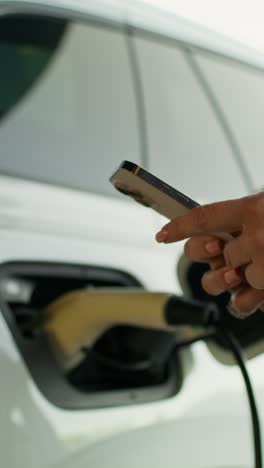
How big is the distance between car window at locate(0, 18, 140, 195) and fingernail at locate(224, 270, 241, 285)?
22.7 inches

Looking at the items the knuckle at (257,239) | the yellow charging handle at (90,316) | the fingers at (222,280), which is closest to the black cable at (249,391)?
the yellow charging handle at (90,316)

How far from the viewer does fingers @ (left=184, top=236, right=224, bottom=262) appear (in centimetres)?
63

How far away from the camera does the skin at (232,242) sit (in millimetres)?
574

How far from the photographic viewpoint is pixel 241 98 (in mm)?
1617

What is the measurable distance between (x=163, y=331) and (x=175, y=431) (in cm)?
13

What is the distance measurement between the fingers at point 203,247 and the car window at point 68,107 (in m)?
0.55

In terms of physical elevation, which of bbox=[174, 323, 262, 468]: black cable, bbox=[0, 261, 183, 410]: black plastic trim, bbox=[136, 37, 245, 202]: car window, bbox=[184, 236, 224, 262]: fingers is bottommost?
bbox=[0, 261, 183, 410]: black plastic trim

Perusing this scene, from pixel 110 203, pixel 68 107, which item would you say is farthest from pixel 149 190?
pixel 68 107

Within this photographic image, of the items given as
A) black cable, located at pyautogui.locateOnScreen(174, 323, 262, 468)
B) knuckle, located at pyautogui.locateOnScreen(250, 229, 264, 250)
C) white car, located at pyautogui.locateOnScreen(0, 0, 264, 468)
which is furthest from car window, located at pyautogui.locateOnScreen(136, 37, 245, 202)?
knuckle, located at pyautogui.locateOnScreen(250, 229, 264, 250)

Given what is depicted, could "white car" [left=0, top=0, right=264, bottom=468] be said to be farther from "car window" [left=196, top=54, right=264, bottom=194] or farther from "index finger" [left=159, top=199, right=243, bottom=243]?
"index finger" [left=159, top=199, right=243, bottom=243]

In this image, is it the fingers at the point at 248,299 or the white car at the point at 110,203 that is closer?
the fingers at the point at 248,299

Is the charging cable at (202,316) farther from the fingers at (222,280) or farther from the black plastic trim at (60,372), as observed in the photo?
the fingers at (222,280)

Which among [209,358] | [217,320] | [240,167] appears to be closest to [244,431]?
[209,358]

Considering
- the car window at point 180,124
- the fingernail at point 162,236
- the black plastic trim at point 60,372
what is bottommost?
the black plastic trim at point 60,372
